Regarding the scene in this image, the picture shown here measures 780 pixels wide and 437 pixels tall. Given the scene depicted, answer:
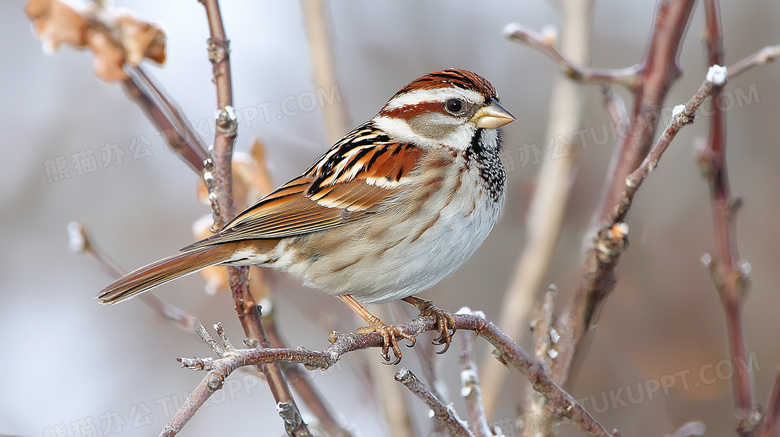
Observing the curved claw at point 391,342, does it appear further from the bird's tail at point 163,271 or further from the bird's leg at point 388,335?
the bird's tail at point 163,271

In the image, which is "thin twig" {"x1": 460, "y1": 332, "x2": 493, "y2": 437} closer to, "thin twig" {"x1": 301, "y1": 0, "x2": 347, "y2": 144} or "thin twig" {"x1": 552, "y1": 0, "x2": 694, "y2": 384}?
"thin twig" {"x1": 552, "y1": 0, "x2": 694, "y2": 384}

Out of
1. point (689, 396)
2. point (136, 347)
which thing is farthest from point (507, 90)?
point (136, 347)

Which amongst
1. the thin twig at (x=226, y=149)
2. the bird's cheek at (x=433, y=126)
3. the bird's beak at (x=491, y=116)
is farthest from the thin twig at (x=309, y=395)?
the bird's beak at (x=491, y=116)

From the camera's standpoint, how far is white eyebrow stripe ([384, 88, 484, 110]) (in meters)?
3.50

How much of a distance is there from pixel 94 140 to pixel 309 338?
274 centimetres

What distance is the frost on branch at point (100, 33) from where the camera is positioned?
2.76 metres

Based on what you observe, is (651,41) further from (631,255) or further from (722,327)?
(722,327)

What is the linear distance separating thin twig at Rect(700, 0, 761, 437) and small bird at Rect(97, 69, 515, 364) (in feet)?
3.27

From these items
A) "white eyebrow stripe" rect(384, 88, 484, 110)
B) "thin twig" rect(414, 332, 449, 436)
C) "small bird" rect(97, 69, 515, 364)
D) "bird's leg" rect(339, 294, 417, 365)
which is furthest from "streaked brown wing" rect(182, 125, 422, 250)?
"thin twig" rect(414, 332, 449, 436)

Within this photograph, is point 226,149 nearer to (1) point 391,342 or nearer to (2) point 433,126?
(1) point 391,342

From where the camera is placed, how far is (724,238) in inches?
106

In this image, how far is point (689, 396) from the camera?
487 centimetres

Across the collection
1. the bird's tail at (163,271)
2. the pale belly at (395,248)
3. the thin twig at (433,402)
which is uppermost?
the bird's tail at (163,271)

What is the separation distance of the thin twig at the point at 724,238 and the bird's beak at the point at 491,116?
0.97 meters
